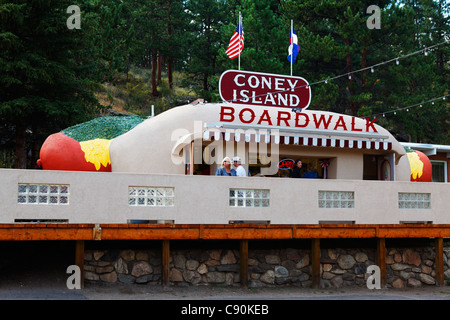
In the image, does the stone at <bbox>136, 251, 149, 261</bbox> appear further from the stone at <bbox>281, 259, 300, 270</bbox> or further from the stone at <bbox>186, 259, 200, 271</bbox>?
the stone at <bbox>281, 259, 300, 270</bbox>

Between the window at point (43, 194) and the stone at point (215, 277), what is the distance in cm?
357

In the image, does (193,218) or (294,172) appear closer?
(193,218)

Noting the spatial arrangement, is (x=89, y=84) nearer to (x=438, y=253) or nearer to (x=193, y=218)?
(x=193, y=218)

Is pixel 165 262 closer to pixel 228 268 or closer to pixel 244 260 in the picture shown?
pixel 228 268

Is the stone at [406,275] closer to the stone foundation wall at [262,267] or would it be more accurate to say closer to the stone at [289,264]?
the stone foundation wall at [262,267]

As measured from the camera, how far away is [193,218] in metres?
12.1

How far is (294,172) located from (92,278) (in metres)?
5.93

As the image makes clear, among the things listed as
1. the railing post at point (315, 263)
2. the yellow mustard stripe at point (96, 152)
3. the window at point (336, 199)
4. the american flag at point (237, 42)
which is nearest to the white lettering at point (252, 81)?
the american flag at point (237, 42)

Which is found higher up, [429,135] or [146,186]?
[429,135]

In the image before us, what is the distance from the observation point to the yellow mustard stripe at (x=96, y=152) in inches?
558

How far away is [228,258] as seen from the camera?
13.0 m

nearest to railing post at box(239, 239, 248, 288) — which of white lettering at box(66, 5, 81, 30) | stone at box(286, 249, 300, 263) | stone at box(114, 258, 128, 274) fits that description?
stone at box(286, 249, 300, 263)

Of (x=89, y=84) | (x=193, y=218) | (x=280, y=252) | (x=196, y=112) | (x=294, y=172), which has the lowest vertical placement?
(x=280, y=252)

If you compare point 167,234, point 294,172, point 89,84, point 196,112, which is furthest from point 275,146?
point 89,84
